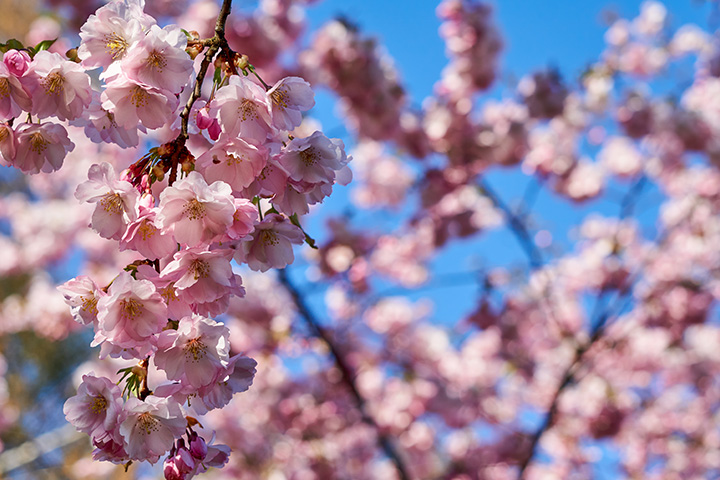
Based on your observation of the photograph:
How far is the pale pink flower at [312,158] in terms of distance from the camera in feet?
2.91

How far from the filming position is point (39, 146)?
1023 mm

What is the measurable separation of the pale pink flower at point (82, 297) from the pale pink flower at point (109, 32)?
0.36 metres

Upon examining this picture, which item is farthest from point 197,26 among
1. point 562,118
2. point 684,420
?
point 684,420

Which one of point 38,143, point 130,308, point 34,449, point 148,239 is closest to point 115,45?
point 38,143

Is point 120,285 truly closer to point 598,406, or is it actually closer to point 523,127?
point 523,127

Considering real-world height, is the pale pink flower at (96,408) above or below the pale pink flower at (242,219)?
below

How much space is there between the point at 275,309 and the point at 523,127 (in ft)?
8.65

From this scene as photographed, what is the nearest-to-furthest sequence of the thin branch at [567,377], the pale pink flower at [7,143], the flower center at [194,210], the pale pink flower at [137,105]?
1. the flower center at [194,210]
2. the pale pink flower at [137,105]
3. the pale pink flower at [7,143]
4. the thin branch at [567,377]

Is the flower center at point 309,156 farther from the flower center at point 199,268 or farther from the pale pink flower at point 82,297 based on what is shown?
the pale pink flower at point 82,297

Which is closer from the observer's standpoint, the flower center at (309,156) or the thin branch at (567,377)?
the flower center at (309,156)

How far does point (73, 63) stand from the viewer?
93 centimetres

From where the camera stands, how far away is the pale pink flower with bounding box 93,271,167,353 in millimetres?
794

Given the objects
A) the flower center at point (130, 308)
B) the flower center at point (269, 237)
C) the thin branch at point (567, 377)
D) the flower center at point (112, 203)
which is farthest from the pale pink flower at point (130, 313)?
the thin branch at point (567, 377)

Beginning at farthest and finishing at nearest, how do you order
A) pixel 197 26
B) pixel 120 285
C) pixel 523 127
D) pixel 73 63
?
pixel 523 127 < pixel 197 26 < pixel 73 63 < pixel 120 285
